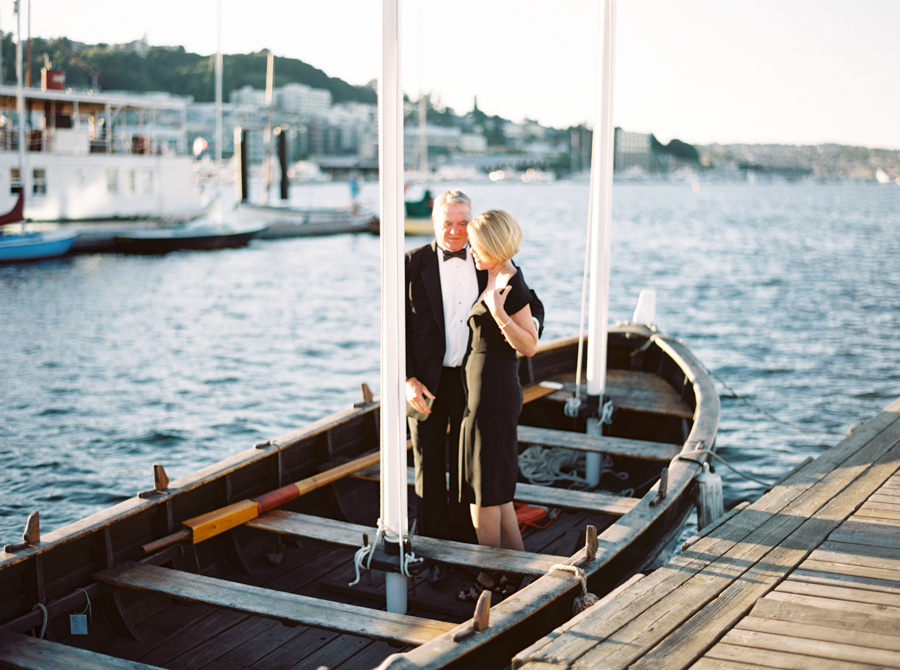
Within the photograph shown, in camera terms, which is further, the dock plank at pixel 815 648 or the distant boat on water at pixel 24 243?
the distant boat on water at pixel 24 243

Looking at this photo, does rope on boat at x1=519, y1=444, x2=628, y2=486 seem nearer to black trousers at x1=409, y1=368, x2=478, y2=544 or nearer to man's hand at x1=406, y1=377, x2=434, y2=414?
black trousers at x1=409, y1=368, x2=478, y2=544

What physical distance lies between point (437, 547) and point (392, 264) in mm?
1512

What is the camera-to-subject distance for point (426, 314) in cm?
432

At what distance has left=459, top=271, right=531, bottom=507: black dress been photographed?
4.05 m

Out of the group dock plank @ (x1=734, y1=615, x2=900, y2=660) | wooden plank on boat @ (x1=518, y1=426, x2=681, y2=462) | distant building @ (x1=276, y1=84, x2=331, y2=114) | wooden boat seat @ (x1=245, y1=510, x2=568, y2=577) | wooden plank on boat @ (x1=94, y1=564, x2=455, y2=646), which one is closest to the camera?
dock plank @ (x1=734, y1=615, x2=900, y2=660)

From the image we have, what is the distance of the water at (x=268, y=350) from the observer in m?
11.0

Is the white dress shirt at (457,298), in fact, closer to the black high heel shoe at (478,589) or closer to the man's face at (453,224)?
the man's face at (453,224)

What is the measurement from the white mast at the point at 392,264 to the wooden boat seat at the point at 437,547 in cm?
43

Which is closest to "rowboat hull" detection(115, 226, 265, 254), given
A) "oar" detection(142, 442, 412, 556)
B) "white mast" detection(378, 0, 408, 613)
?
"oar" detection(142, 442, 412, 556)

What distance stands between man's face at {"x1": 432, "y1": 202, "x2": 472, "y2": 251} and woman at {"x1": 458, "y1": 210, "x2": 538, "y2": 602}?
27cm

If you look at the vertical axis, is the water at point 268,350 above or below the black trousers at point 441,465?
below

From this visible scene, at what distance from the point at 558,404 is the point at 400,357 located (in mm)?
3908

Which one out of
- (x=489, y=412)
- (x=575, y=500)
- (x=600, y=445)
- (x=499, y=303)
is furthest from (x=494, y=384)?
(x=600, y=445)

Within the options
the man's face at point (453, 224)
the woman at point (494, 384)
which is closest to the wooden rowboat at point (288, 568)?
the woman at point (494, 384)
